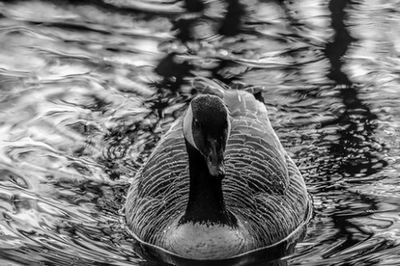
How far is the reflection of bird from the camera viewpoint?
1095 centimetres

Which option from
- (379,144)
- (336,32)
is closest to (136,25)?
(336,32)

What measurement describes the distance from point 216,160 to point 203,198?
0.87 metres

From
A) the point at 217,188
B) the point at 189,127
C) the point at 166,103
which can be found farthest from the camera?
the point at 166,103

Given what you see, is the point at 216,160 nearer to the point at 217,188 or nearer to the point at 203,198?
the point at 217,188

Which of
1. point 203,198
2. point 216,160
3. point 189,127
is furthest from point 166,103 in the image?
point 216,160

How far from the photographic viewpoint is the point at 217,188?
37.4ft

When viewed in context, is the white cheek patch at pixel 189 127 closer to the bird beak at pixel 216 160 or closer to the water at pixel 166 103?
the bird beak at pixel 216 160

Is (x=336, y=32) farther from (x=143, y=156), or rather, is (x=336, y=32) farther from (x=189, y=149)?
(x=189, y=149)

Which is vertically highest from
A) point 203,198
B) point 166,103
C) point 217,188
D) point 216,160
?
point 216,160

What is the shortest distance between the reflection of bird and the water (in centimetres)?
37

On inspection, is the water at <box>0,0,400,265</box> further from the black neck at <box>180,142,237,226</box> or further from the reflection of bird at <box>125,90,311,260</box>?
the black neck at <box>180,142,237,226</box>

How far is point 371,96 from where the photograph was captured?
584 inches

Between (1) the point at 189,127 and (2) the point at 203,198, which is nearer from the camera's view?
(1) the point at 189,127

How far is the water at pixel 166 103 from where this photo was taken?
39.7ft
